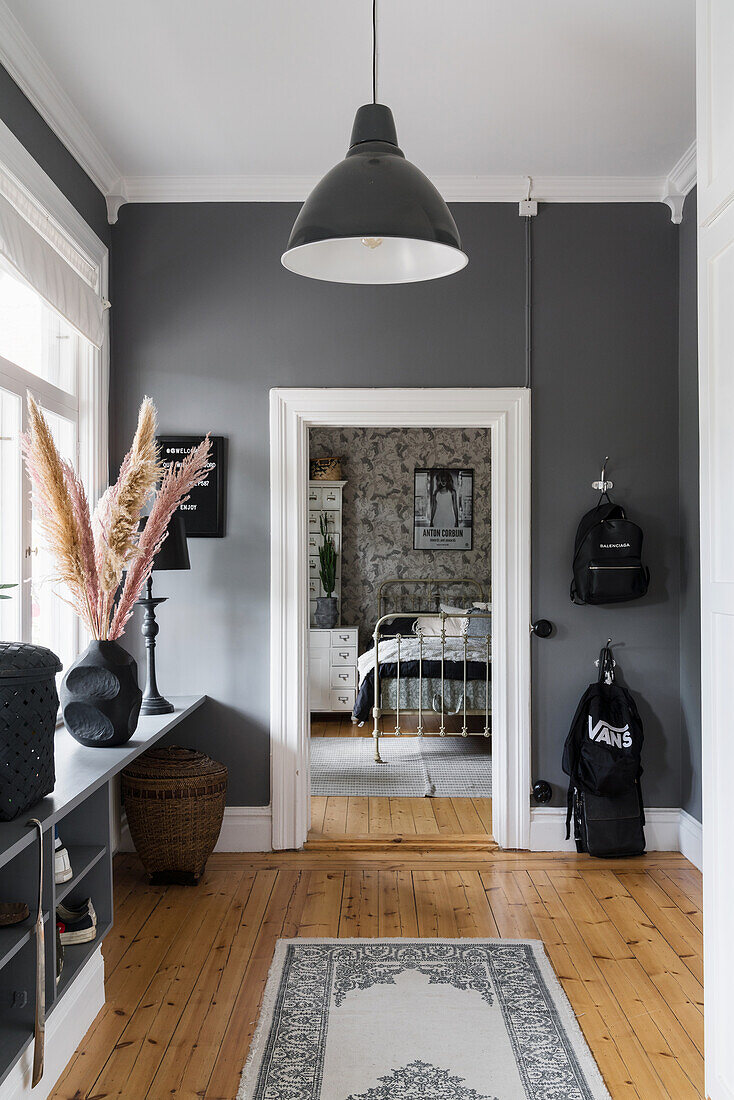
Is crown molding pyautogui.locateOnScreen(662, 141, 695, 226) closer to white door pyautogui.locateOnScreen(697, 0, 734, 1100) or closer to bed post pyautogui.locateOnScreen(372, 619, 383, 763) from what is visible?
white door pyautogui.locateOnScreen(697, 0, 734, 1100)

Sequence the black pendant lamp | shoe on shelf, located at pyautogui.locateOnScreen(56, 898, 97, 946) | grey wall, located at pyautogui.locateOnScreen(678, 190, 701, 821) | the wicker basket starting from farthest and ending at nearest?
1. grey wall, located at pyautogui.locateOnScreen(678, 190, 701, 821)
2. the wicker basket
3. shoe on shelf, located at pyautogui.locateOnScreen(56, 898, 97, 946)
4. the black pendant lamp

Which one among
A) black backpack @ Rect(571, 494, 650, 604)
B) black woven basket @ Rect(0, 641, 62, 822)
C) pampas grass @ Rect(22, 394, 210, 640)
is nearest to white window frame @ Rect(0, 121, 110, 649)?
pampas grass @ Rect(22, 394, 210, 640)

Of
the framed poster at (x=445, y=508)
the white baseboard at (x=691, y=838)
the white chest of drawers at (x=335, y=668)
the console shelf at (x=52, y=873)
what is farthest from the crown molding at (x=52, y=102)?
the framed poster at (x=445, y=508)

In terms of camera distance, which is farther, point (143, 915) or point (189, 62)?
point (143, 915)

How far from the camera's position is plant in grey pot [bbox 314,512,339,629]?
6980mm

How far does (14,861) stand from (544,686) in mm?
2437

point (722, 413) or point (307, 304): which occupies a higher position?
point (307, 304)

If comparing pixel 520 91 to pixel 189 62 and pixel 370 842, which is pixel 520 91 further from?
pixel 370 842

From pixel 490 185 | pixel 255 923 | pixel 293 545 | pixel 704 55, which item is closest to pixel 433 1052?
pixel 255 923

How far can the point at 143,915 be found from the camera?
313cm

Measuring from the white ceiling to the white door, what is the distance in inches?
29.7

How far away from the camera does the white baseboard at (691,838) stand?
3586 mm

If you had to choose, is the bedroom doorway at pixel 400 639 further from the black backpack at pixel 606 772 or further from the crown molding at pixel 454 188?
the crown molding at pixel 454 188

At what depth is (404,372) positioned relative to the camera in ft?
12.5
